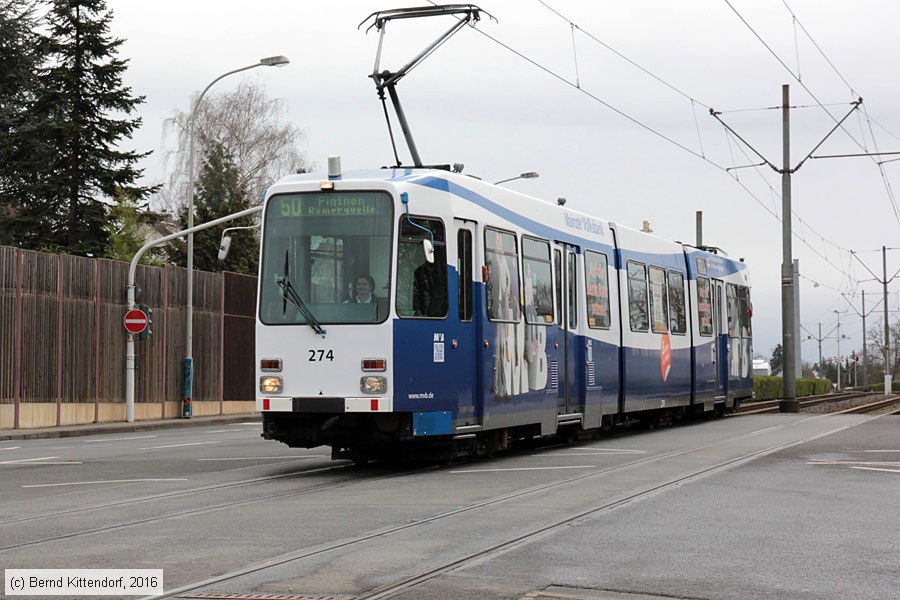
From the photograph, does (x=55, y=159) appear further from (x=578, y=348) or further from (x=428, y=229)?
(x=428, y=229)

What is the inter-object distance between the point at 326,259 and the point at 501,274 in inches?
109

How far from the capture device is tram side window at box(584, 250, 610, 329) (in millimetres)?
20547

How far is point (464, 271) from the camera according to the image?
16.0m

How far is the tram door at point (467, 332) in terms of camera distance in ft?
52.3

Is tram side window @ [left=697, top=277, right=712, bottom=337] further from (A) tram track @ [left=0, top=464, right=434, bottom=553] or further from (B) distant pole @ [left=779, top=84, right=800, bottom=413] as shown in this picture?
(A) tram track @ [left=0, top=464, right=434, bottom=553]

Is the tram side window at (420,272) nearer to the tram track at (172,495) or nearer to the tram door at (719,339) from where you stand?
the tram track at (172,495)

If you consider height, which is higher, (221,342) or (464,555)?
(221,342)

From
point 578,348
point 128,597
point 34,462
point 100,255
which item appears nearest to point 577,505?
point 128,597

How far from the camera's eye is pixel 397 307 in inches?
594

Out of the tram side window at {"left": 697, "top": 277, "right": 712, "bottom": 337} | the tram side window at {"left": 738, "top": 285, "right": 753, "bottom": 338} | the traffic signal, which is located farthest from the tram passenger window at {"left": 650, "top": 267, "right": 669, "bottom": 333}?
the traffic signal

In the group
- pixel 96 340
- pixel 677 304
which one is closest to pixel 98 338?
pixel 96 340

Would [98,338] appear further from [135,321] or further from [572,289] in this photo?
[572,289]

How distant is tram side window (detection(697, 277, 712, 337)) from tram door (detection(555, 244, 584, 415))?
26.1ft

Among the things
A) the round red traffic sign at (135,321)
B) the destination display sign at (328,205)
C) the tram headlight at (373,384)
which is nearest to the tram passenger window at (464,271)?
the destination display sign at (328,205)
